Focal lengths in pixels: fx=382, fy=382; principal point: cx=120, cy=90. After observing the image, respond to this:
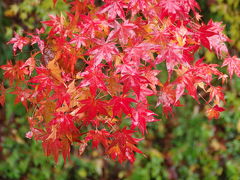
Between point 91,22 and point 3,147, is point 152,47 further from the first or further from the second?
point 3,147

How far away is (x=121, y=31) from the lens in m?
1.32

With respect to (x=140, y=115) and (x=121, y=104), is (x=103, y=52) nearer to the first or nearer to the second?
(x=121, y=104)

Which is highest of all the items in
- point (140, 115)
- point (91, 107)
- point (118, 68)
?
point (118, 68)

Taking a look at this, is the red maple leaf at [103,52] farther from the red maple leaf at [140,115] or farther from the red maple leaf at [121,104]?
the red maple leaf at [140,115]

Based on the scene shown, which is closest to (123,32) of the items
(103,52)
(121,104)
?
(103,52)

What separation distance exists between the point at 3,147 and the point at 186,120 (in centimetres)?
146

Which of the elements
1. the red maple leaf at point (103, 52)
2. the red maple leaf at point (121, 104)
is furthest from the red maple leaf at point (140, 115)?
the red maple leaf at point (103, 52)

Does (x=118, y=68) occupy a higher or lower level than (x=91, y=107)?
higher

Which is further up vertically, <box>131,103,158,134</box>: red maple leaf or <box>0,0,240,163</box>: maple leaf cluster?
<box>0,0,240,163</box>: maple leaf cluster

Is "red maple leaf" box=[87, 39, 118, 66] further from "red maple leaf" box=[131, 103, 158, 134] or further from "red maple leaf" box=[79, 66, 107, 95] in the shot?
"red maple leaf" box=[131, 103, 158, 134]

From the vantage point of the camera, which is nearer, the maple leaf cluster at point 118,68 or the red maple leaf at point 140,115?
Result: the maple leaf cluster at point 118,68

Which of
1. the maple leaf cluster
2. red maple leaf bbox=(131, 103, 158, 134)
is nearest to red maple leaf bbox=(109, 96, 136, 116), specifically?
the maple leaf cluster

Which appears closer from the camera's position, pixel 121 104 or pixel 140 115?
Answer: pixel 121 104

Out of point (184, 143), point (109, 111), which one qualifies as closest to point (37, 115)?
point (109, 111)
